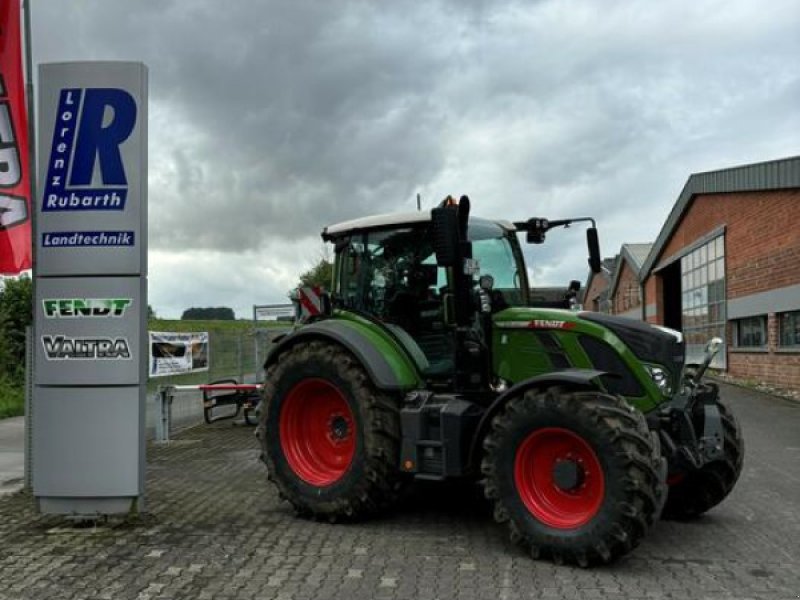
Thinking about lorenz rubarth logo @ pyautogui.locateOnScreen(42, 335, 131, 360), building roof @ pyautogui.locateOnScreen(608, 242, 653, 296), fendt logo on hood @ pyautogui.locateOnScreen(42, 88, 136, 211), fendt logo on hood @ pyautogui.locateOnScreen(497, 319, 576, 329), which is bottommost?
lorenz rubarth logo @ pyautogui.locateOnScreen(42, 335, 131, 360)

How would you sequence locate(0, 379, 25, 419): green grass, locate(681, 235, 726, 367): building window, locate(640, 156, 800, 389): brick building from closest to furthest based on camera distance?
locate(0, 379, 25, 419): green grass → locate(640, 156, 800, 389): brick building → locate(681, 235, 726, 367): building window

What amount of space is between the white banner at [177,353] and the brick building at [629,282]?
27.4m

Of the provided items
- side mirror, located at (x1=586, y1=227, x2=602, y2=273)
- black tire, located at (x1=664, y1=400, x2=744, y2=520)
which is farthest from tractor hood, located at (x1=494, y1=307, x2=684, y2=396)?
side mirror, located at (x1=586, y1=227, x2=602, y2=273)

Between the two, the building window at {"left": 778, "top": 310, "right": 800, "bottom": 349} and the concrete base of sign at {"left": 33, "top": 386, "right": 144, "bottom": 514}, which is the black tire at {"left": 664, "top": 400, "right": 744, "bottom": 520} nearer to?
the concrete base of sign at {"left": 33, "top": 386, "right": 144, "bottom": 514}

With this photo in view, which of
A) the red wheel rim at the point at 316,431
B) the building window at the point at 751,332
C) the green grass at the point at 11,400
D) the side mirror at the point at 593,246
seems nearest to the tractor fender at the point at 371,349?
the red wheel rim at the point at 316,431

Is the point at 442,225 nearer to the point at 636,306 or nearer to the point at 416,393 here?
the point at 416,393

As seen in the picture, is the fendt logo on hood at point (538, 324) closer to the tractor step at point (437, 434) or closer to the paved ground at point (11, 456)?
the tractor step at point (437, 434)

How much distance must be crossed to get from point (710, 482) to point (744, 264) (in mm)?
16939

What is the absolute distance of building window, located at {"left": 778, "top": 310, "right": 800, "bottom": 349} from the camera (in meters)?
17.4

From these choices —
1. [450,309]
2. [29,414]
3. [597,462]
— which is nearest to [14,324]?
[29,414]

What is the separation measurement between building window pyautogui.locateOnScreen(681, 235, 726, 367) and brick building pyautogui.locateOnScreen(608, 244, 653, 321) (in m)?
8.92

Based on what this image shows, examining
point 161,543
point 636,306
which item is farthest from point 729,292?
point 161,543

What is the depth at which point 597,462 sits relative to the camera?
15.4ft

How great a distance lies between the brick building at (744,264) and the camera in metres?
17.7
